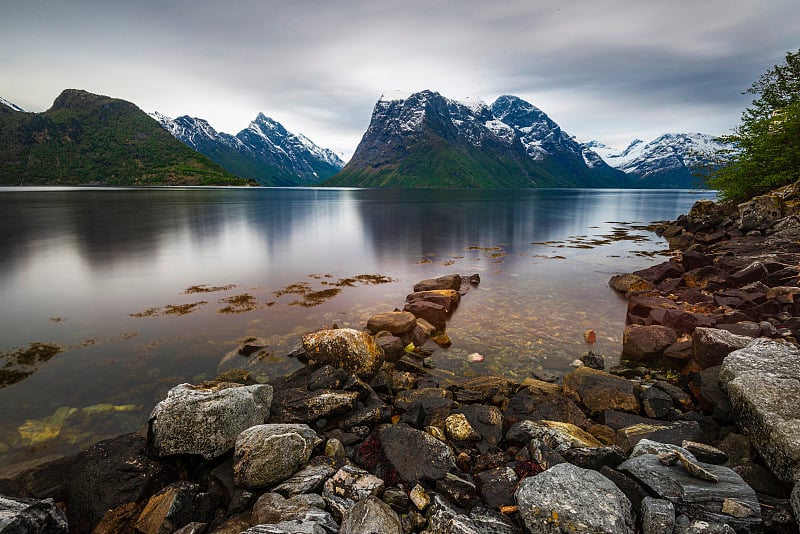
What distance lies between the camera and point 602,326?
736 inches

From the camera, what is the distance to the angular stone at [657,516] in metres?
5.37

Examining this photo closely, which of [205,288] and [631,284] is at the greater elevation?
[631,284]

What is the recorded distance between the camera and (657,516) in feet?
18.1

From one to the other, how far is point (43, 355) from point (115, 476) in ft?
36.9

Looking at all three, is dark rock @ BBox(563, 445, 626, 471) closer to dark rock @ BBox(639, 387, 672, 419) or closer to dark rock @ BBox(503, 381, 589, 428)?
dark rock @ BBox(503, 381, 589, 428)

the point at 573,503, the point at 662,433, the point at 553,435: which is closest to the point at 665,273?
the point at 662,433

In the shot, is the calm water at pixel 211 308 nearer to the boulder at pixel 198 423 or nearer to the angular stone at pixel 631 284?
the angular stone at pixel 631 284

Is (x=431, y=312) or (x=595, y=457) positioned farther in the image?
(x=431, y=312)

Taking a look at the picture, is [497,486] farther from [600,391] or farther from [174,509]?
[600,391]

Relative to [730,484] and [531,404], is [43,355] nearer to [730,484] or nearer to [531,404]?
[531,404]

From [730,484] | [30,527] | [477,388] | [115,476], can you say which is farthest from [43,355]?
[730,484]

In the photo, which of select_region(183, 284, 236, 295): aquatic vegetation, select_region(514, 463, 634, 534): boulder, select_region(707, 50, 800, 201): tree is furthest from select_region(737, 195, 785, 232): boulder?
select_region(183, 284, 236, 295): aquatic vegetation

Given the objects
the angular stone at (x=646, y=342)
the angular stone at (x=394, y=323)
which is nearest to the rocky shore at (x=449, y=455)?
the angular stone at (x=646, y=342)

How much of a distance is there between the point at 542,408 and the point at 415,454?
494cm
